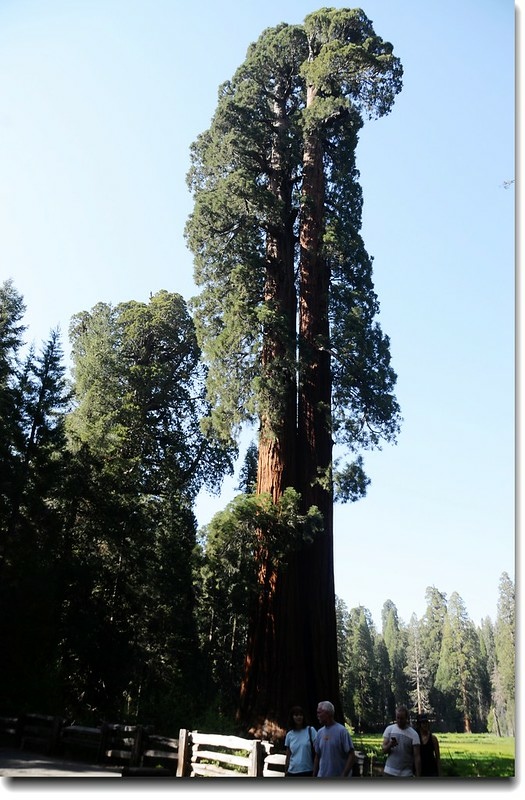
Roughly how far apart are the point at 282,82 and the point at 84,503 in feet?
31.6

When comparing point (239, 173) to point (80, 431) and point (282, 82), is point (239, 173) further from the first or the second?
point (80, 431)

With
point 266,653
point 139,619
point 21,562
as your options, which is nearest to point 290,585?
point 266,653

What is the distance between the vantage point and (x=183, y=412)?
65.2 ft

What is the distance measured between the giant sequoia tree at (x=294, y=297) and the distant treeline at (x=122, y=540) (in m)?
0.90

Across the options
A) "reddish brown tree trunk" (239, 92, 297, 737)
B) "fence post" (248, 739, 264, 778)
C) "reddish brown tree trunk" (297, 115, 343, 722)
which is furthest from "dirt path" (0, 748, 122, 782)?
"reddish brown tree trunk" (297, 115, 343, 722)

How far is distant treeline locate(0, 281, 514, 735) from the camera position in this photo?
9.64 meters

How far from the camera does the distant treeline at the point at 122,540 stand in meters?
9.64

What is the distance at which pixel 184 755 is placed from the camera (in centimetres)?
629

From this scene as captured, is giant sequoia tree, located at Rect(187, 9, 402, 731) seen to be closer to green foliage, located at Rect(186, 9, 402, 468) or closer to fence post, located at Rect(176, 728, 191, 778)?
green foliage, located at Rect(186, 9, 402, 468)

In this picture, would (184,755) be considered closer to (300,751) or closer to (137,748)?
(137,748)

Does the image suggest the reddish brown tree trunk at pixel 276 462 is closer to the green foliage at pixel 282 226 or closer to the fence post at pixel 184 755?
the green foliage at pixel 282 226

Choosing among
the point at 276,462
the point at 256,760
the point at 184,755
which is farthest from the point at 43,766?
the point at 276,462

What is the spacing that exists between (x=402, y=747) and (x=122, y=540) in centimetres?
1062

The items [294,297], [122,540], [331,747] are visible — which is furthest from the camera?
[122,540]
